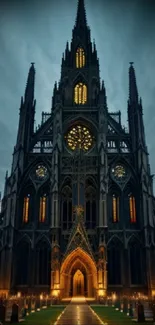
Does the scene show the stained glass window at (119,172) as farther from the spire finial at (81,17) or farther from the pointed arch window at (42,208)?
the spire finial at (81,17)

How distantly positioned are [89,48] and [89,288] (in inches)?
1544

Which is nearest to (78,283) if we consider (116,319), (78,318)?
(78,318)

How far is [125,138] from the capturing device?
153 feet

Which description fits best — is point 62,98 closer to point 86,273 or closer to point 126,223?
point 126,223

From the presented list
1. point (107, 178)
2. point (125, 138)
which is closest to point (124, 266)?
point (107, 178)

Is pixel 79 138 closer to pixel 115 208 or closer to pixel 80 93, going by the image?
pixel 80 93

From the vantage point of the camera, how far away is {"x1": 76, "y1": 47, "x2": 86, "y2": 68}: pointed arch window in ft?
179

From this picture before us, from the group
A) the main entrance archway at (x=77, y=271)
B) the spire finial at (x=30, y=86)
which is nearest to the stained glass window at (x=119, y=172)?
the main entrance archway at (x=77, y=271)

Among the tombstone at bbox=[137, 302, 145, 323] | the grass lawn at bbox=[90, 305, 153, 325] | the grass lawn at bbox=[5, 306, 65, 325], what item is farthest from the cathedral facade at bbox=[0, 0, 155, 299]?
the tombstone at bbox=[137, 302, 145, 323]

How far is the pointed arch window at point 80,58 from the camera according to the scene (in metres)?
54.5

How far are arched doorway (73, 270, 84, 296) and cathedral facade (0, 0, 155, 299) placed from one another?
0.12 m

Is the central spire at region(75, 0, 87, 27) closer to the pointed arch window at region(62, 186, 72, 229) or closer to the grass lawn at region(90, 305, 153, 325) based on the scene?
the pointed arch window at region(62, 186, 72, 229)

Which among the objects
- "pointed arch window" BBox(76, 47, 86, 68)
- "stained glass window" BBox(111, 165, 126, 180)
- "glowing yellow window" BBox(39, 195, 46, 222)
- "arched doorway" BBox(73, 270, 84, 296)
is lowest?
"arched doorway" BBox(73, 270, 84, 296)

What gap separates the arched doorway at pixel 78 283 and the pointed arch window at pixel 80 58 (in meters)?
33.1
